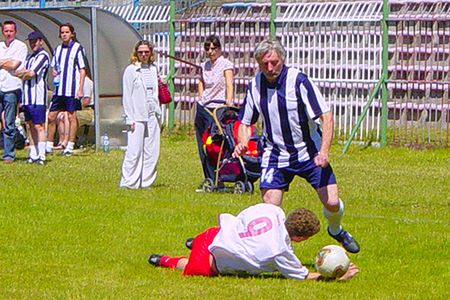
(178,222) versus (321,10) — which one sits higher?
(321,10)

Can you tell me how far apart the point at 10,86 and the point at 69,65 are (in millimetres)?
1788

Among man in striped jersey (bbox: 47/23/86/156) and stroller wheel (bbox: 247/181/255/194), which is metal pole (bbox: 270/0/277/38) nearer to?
man in striped jersey (bbox: 47/23/86/156)

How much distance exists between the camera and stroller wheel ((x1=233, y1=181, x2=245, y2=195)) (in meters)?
15.5

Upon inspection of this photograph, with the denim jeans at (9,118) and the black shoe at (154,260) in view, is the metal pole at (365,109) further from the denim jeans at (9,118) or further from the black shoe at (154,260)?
the black shoe at (154,260)

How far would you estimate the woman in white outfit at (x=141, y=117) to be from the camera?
1578 centimetres

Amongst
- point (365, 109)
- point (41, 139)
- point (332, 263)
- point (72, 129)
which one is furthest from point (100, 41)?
point (332, 263)

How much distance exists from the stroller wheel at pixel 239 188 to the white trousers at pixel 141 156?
1.19m

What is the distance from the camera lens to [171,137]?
24.2 meters

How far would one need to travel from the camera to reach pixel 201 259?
9.70 m

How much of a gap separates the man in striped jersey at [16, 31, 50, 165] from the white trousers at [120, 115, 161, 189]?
130 inches

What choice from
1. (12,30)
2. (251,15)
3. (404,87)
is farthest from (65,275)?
(251,15)

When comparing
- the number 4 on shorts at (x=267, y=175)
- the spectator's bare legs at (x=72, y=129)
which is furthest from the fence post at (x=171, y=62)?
the number 4 on shorts at (x=267, y=175)

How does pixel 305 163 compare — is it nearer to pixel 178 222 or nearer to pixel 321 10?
pixel 178 222

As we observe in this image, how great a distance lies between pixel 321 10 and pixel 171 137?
400 cm
